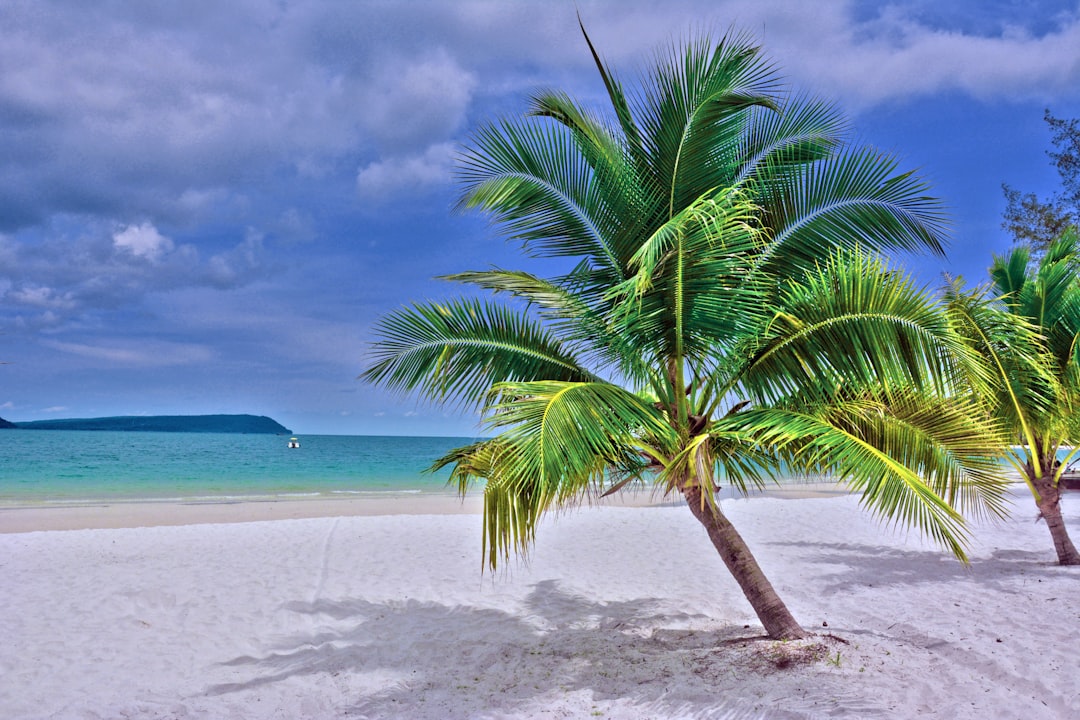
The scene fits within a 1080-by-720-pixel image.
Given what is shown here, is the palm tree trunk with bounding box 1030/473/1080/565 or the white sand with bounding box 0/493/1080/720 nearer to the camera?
the white sand with bounding box 0/493/1080/720

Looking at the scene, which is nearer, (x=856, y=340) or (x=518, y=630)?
(x=856, y=340)

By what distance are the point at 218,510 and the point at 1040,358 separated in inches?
714

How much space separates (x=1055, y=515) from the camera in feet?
29.3

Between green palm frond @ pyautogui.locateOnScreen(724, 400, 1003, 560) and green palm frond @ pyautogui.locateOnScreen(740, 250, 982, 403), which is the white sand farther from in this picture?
green palm frond @ pyautogui.locateOnScreen(740, 250, 982, 403)

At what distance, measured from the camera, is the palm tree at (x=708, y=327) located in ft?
15.1

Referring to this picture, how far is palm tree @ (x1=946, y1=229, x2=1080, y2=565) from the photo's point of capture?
7270mm

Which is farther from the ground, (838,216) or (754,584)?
(838,216)

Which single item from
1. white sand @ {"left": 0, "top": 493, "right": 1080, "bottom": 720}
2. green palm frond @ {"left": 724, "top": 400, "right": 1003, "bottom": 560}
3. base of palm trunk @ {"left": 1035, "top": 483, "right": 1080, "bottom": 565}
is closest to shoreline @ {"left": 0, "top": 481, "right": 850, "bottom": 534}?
white sand @ {"left": 0, "top": 493, "right": 1080, "bottom": 720}

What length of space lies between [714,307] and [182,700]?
4.99m

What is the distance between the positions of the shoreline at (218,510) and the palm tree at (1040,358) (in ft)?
17.5

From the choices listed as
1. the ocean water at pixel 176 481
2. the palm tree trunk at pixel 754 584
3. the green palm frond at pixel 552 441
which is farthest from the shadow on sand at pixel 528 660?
the ocean water at pixel 176 481

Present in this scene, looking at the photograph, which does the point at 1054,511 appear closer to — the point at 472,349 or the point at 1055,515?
the point at 1055,515

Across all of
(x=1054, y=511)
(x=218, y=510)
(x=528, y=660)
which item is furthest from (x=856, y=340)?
(x=218, y=510)

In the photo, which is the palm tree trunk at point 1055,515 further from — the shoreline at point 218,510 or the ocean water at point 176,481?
the ocean water at point 176,481
